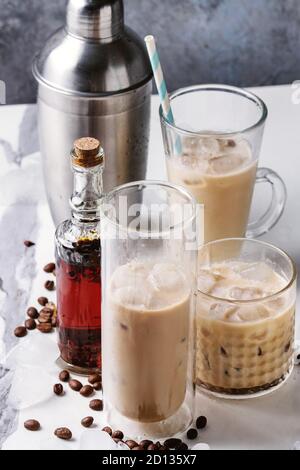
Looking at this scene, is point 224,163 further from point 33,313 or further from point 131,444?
point 131,444

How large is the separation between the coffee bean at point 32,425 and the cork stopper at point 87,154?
301mm

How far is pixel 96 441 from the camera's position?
1.19 m

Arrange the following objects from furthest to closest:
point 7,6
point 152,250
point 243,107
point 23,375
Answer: point 7,6, point 243,107, point 23,375, point 152,250

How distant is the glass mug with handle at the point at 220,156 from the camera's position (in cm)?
140

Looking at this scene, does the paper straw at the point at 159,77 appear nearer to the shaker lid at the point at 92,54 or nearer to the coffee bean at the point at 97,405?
the shaker lid at the point at 92,54

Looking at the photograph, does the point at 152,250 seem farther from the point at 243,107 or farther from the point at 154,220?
the point at 243,107

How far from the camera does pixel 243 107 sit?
4.89 feet

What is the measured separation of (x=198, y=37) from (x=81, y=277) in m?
1.00

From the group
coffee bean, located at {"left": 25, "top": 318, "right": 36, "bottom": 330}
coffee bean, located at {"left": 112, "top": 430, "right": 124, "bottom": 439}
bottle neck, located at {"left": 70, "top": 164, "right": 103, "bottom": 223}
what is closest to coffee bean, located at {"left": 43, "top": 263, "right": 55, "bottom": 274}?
coffee bean, located at {"left": 25, "top": 318, "right": 36, "bottom": 330}

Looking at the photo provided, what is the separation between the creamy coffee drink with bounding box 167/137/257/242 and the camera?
1.40m

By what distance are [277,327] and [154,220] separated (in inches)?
7.5

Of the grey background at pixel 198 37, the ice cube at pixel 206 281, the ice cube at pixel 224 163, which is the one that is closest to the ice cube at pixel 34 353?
the ice cube at pixel 206 281

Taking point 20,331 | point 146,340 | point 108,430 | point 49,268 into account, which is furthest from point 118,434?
point 49,268
